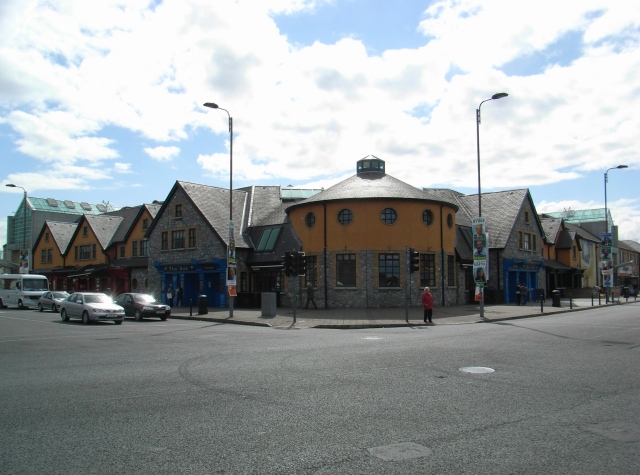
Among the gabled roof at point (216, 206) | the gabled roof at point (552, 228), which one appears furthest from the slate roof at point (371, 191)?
the gabled roof at point (552, 228)

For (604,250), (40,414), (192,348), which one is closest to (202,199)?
(192,348)

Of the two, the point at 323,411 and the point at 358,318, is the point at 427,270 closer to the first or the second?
the point at 358,318

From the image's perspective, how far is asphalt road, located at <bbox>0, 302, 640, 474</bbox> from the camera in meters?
5.46

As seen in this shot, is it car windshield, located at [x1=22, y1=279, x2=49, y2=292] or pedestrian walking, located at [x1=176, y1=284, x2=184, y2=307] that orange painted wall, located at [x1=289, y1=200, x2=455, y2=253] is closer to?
pedestrian walking, located at [x1=176, y1=284, x2=184, y2=307]

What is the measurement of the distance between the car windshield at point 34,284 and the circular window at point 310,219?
67.8 ft

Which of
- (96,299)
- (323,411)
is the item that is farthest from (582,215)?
(323,411)

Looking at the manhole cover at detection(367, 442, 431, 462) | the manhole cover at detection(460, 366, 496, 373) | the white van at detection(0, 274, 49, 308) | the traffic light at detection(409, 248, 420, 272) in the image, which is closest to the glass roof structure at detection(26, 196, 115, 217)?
the white van at detection(0, 274, 49, 308)

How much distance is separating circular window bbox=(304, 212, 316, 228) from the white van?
2027 cm

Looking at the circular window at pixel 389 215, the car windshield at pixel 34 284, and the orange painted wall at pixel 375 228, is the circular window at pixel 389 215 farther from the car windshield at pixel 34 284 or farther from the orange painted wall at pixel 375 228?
the car windshield at pixel 34 284

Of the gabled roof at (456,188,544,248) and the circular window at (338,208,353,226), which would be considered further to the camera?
the gabled roof at (456,188,544,248)

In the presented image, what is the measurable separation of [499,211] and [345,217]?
61.7 feet

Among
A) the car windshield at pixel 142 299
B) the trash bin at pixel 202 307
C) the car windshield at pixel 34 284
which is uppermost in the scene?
the car windshield at pixel 34 284

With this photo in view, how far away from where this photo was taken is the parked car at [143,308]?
27.6m

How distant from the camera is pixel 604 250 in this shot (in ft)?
144
